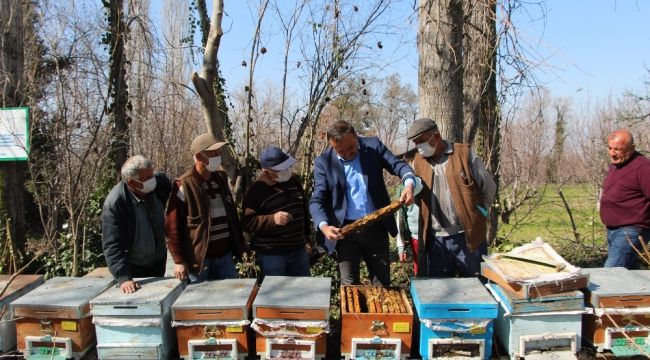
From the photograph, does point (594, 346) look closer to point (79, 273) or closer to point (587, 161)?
point (79, 273)

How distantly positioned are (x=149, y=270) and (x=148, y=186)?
0.72m

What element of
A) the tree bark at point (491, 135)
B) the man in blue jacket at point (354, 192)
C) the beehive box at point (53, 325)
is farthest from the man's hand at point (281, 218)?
the tree bark at point (491, 135)

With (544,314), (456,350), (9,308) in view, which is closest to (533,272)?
(544,314)

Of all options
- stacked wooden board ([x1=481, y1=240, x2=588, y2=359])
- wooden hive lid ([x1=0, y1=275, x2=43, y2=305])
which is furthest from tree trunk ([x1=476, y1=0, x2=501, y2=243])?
wooden hive lid ([x1=0, y1=275, x2=43, y2=305])

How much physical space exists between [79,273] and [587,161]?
9.03 metres

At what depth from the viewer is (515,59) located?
493 centimetres

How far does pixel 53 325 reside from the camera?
319cm

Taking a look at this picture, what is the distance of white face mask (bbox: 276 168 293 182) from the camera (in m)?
3.87

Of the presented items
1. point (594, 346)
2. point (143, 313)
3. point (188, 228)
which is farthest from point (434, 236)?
point (143, 313)

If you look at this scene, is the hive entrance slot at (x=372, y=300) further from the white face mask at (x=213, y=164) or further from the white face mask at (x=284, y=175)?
the white face mask at (x=213, y=164)

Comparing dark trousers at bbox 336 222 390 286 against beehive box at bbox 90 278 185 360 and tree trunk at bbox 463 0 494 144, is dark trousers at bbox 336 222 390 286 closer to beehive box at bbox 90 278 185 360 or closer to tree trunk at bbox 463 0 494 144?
beehive box at bbox 90 278 185 360

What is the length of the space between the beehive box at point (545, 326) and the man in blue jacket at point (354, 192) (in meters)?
1.16

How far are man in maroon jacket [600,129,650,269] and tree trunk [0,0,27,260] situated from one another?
634 cm

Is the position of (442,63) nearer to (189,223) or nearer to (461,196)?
Answer: (461,196)
